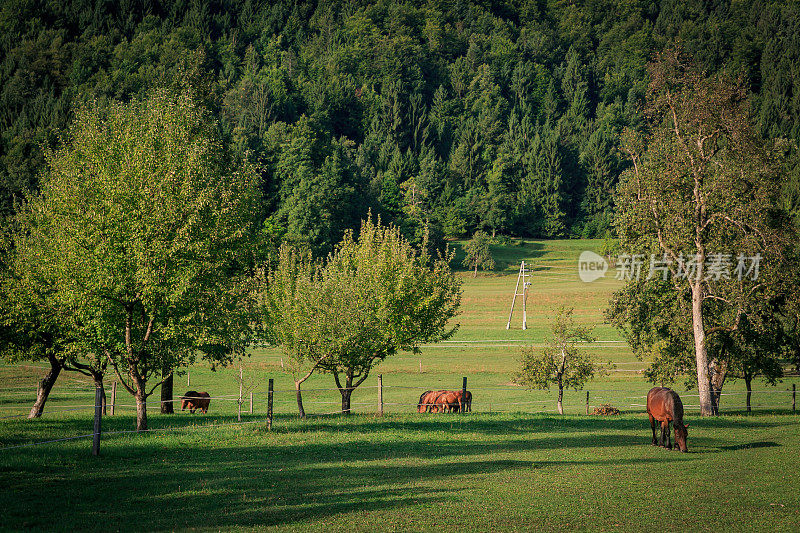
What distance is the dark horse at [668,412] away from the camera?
22125 mm

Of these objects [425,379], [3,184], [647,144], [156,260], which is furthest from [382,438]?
[3,184]

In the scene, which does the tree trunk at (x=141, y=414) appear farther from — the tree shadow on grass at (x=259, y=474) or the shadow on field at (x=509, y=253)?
the shadow on field at (x=509, y=253)

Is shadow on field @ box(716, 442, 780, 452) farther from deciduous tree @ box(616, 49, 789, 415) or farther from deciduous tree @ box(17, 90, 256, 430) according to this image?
deciduous tree @ box(17, 90, 256, 430)

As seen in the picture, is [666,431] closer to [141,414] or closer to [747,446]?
[747,446]

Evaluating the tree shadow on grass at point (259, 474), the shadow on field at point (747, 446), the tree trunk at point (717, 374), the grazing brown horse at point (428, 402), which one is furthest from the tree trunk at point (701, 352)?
the grazing brown horse at point (428, 402)

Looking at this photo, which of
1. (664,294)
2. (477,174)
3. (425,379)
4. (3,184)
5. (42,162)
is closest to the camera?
(664,294)

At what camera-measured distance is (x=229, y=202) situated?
2827 cm

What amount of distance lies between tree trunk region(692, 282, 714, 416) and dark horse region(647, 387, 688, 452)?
12748mm

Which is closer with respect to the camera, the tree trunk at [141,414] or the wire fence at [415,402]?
the tree trunk at [141,414]

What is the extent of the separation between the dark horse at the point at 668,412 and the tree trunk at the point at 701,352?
12.7 metres

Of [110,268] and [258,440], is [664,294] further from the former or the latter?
[110,268]

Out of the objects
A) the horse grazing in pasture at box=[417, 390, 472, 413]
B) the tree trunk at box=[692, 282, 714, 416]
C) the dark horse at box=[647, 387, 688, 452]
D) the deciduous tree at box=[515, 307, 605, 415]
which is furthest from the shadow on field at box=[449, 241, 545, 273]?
the dark horse at box=[647, 387, 688, 452]

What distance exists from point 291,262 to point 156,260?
14.2 m

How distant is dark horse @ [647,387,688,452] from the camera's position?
22.1 metres
